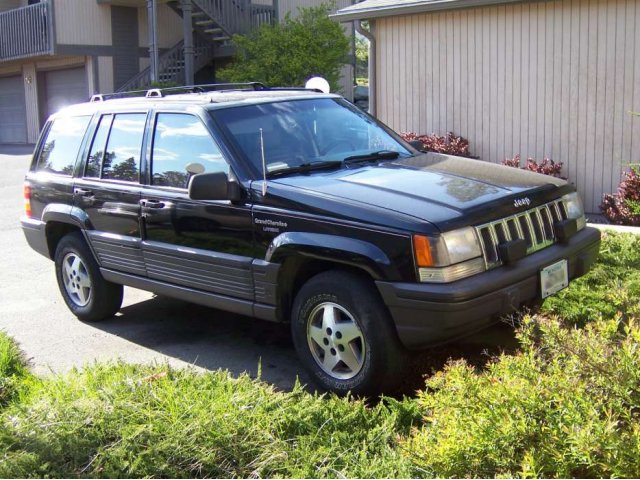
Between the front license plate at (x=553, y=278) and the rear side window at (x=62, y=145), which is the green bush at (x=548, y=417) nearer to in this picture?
the front license plate at (x=553, y=278)

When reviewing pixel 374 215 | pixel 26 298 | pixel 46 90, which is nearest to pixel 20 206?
pixel 26 298

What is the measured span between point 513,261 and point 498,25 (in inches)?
298

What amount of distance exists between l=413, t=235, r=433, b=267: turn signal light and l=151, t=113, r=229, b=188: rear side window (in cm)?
164

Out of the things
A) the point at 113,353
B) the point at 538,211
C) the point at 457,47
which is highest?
the point at 457,47

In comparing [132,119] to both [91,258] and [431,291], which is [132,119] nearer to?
[91,258]

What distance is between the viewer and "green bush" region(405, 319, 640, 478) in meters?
2.80

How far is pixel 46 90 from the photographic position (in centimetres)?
2805

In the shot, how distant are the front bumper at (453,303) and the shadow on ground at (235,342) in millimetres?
433

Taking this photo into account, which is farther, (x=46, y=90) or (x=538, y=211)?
(x=46, y=90)

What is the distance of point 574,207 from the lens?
5.68 meters

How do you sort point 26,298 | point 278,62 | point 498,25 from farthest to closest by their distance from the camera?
point 278,62
point 498,25
point 26,298

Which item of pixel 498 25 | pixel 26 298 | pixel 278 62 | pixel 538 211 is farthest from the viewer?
pixel 278 62

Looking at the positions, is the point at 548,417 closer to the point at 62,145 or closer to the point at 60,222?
the point at 60,222

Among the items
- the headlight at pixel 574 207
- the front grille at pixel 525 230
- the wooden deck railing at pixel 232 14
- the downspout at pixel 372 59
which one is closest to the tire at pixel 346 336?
the front grille at pixel 525 230
